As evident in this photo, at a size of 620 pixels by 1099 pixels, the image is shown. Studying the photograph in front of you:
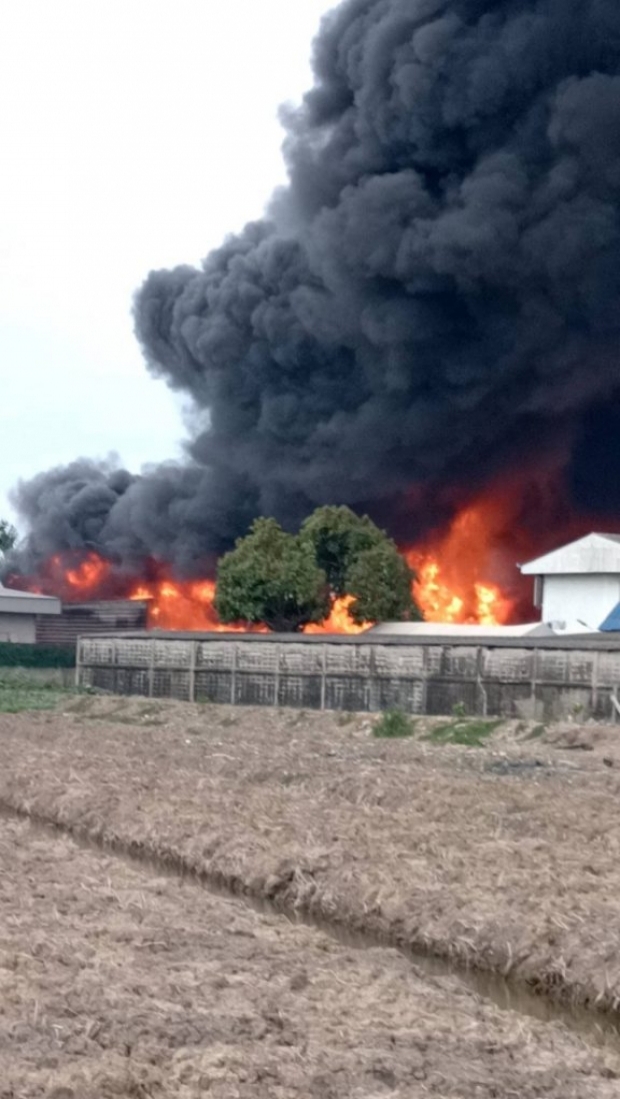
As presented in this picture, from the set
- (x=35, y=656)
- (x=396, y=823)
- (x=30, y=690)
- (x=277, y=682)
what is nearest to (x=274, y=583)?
(x=35, y=656)

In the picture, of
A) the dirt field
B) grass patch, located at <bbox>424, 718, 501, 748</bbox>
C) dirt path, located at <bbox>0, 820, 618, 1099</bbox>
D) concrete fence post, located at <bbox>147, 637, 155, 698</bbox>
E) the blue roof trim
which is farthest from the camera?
the blue roof trim

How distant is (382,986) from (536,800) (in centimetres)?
1000

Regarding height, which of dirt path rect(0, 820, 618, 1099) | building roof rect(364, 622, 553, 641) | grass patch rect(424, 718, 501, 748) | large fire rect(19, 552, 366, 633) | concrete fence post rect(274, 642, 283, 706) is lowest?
dirt path rect(0, 820, 618, 1099)

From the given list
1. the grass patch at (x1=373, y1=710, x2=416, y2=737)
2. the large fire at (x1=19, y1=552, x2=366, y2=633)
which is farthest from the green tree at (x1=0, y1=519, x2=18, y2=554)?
the grass patch at (x1=373, y1=710, x2=416, y2=737)

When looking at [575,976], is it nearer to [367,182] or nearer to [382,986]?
[382,986]

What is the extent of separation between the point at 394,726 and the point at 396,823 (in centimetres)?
1699

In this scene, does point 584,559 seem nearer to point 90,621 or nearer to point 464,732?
point 464,732

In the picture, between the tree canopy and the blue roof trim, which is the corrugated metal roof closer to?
the tree canopy

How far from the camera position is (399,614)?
193ft

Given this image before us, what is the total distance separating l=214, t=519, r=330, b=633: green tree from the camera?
5756cm

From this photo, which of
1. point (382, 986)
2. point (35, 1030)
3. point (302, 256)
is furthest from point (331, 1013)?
point (302, 256)

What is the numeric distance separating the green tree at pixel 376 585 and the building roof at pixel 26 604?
18.4 m

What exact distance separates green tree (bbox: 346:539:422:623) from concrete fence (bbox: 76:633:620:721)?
40.0 feet

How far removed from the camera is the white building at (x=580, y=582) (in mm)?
56938
